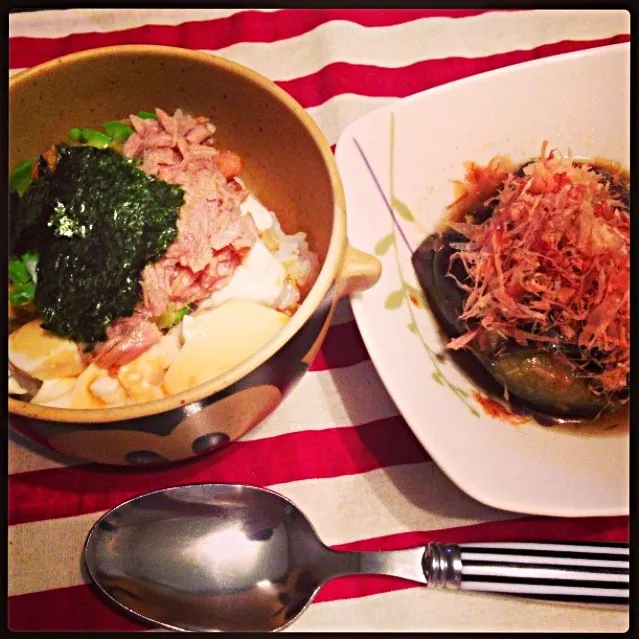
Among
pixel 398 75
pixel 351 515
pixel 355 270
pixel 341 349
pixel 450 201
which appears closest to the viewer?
pixel 355 270

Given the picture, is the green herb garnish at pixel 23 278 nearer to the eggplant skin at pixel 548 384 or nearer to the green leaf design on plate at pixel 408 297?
the green leaf design on plate at pixel 408 297

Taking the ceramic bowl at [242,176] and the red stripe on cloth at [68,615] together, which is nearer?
the ceramic bowl at [242,176]

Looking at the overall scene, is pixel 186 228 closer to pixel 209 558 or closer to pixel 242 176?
pixel 242 176

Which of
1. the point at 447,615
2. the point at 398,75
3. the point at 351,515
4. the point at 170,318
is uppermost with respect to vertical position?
the point at 398,75

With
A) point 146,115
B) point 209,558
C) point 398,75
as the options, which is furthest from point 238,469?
point 398,75

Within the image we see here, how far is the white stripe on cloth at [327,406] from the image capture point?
939mm

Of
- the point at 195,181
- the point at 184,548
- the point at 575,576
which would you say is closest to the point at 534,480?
the point at 575,576

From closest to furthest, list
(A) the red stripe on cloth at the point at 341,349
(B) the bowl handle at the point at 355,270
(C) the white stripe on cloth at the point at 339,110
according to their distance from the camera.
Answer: (B) the bowl handle at the point at 355,270 → (A) the red stripe on cloth at the point at 341,349 → (C) the white stripe on cloth at the point at 339,110

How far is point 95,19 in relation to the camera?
1.25m

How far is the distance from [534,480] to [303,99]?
32.6 inches

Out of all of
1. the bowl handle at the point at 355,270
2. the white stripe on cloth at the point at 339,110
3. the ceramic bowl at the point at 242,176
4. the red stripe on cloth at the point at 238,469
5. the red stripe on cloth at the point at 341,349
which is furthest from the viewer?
the white stripe on cloth at the point at 339,110

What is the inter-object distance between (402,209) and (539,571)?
0.60 meters

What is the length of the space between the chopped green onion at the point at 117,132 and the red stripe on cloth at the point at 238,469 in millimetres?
492

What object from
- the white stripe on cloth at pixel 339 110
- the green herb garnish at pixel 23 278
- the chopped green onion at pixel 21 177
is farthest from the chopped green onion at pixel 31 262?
the white stripe on cloth at pixel 339 110
